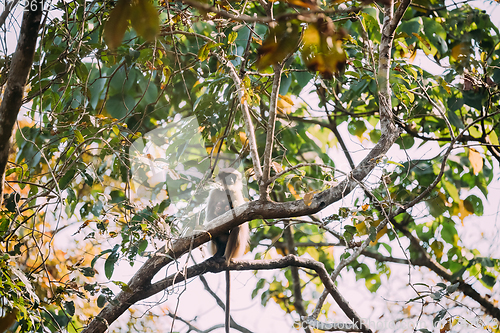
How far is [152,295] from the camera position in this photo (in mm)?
2213

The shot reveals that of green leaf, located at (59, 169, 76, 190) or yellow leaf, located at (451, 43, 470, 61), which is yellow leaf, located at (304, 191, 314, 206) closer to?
green leaf, located at (59, 169, 76, 190)

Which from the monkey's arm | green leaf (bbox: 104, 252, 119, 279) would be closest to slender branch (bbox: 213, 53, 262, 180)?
green leaf (bbox: 104, 252, 119, 279)

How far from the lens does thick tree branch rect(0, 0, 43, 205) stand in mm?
1184

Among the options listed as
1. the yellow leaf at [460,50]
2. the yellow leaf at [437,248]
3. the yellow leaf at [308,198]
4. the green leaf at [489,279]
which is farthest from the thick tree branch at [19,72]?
the green leaf at [489,279]

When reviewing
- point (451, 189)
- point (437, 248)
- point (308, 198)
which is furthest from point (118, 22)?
point (437, 248)

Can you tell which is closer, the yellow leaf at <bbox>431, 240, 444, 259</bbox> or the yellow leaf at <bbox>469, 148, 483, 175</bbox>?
the yellow leaf at <bbox>469, 148, 483, 175</bbox>

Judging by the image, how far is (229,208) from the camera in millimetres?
3688

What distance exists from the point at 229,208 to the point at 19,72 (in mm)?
2603

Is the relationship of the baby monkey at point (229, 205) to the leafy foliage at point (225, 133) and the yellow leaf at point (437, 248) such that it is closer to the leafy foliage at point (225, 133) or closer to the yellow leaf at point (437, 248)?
the leafy foliage at point (225, 133)

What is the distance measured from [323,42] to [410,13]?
3191 millimetres

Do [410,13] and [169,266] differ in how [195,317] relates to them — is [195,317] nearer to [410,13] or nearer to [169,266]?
[169,266]

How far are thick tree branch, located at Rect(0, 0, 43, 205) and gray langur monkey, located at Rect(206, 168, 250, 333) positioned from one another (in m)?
1.96

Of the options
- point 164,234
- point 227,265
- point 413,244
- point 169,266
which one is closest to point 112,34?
point 164,234

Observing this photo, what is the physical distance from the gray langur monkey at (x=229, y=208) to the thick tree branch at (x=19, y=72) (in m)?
1.96
